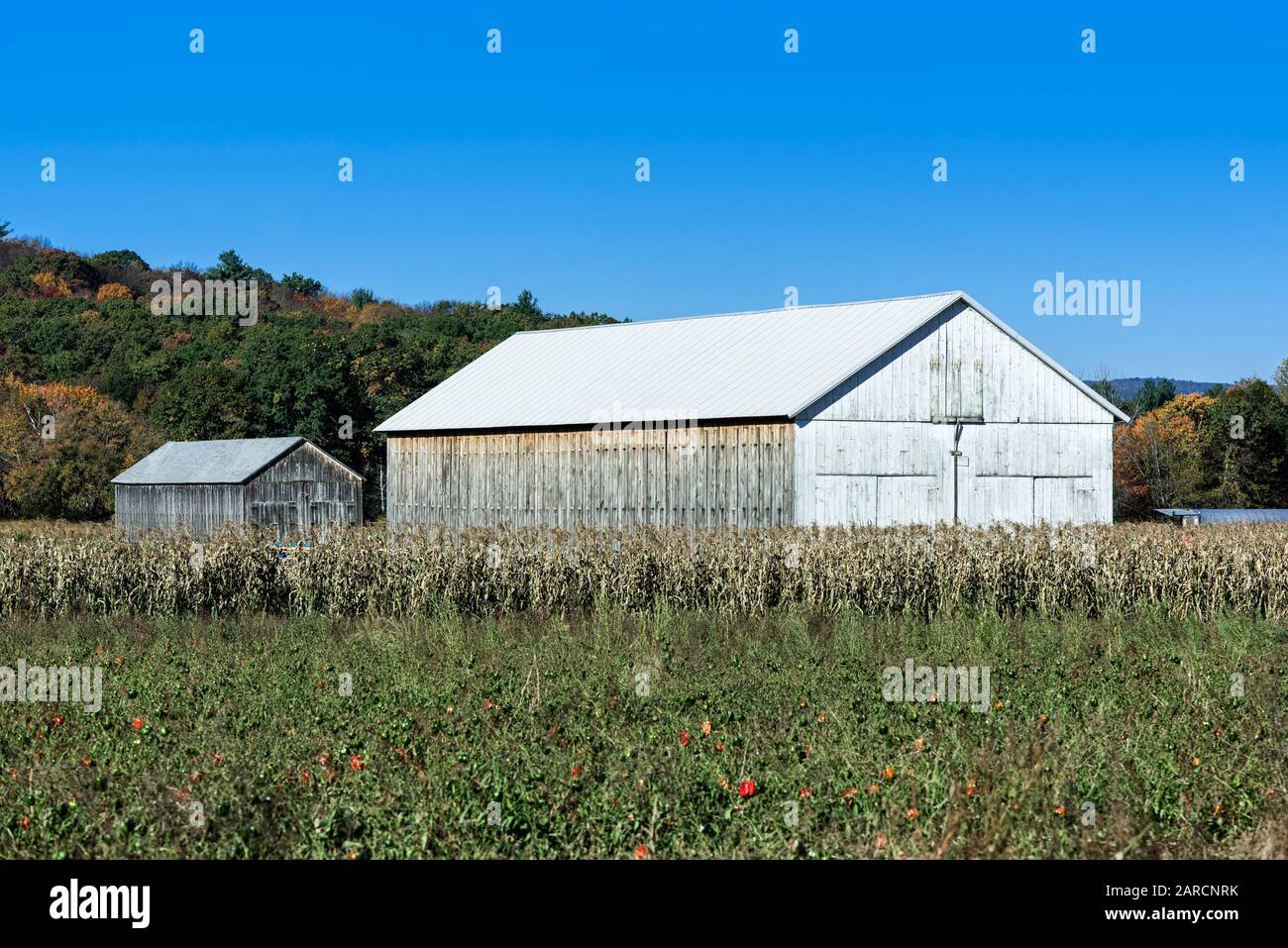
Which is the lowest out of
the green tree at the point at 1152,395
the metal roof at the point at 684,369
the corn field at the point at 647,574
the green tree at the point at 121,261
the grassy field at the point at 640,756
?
the grassy field at the point at 640,756

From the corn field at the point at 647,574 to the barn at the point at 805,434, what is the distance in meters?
7.42

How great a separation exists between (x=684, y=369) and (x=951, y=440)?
23.3 feet

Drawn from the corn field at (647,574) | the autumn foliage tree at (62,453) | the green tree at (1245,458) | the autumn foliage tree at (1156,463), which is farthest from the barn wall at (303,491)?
the green tree at (1245,458)

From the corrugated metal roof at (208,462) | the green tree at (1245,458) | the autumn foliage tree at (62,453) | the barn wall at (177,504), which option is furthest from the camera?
the green tree at (1245,458)

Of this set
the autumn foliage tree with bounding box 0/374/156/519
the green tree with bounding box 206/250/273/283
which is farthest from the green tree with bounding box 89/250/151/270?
the autumn foliage tree with bounding box 0/374/156/519

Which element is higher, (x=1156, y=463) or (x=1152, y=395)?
(x=1152, y=395)

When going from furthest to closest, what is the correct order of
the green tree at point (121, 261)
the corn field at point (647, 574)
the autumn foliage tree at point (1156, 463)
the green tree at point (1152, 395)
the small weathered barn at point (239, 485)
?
the green tree at point (121, 261) → the green tree at point (1152, 395) → the autumn foliage tree at point (1156, 463) → the small weathered barn at point (239, 485) → the corn field at point (647, 574)

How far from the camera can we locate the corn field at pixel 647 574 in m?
19.5

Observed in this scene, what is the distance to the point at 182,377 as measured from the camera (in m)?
67.0

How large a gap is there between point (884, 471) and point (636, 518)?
19.3 ft

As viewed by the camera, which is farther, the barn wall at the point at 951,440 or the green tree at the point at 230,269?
the green tree at the point at 230,269

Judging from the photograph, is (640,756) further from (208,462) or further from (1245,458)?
(1245,458)

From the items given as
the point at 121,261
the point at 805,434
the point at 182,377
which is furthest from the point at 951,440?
the point at 121,261

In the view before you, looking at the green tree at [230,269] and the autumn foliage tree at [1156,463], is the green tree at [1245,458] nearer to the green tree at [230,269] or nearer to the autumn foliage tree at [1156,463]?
the autumn foliage tree at [1156,463]
